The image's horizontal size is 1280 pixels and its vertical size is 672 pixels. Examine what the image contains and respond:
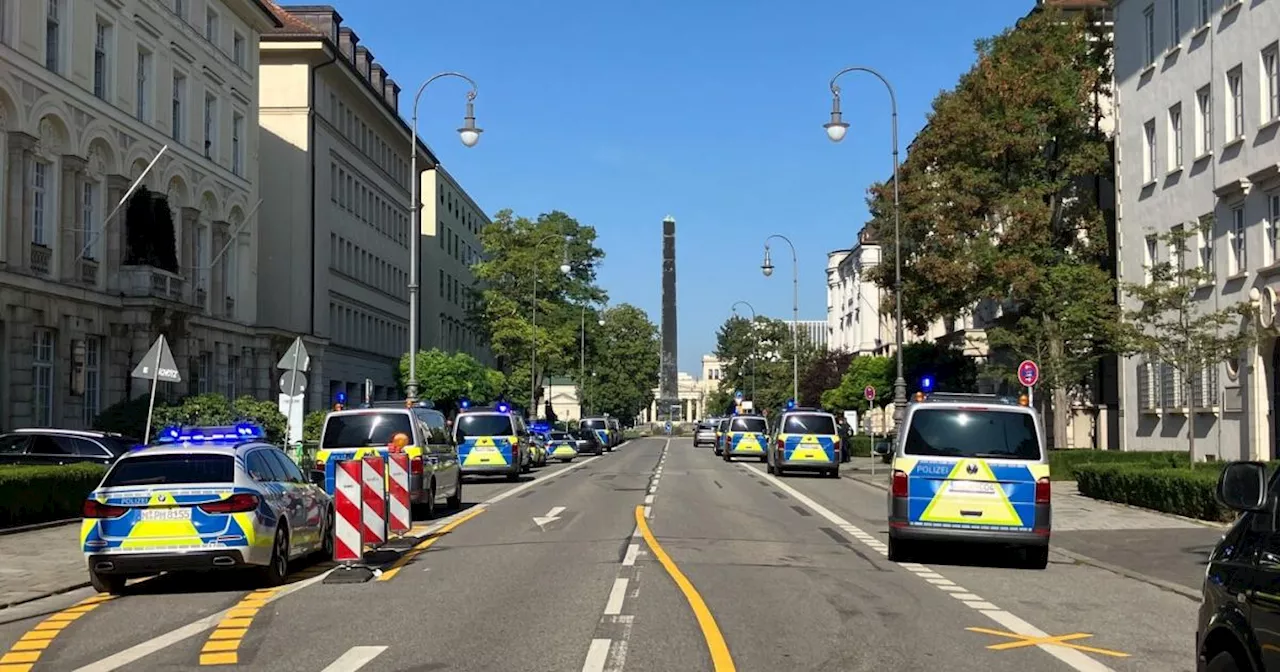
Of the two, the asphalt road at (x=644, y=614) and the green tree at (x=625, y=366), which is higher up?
the green tree at (x=625, y=366)

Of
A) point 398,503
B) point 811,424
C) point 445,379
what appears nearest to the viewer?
point 398,503

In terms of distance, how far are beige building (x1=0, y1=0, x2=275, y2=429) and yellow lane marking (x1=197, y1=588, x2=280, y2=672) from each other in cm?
2187

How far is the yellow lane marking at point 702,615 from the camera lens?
9.30 metres

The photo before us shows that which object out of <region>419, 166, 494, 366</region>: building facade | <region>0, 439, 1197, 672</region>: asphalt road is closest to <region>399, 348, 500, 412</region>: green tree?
<region>419, 166, 494, 366</region>: building facade

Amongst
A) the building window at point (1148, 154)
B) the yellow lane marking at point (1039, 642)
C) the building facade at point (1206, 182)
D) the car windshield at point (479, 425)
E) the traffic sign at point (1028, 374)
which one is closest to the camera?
the yellow lane marking at point (1039, 642)

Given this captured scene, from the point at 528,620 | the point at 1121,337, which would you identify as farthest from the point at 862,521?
the point at 528,620

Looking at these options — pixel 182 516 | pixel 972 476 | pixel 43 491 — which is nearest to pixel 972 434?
pixel 972 476

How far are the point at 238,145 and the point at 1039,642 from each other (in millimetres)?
43826

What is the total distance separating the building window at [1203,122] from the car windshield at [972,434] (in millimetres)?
20226

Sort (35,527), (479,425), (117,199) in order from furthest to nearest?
(117,199), (479,425), (35,527)

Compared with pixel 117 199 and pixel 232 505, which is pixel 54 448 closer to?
pixel 117 199

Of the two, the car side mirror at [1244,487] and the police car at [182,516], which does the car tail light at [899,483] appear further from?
the car side mirror at [1244,487]

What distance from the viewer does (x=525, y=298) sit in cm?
8562

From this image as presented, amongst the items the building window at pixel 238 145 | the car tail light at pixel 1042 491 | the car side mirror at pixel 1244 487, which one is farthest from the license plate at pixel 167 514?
the building window at pixel 238 145
